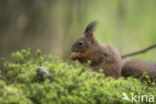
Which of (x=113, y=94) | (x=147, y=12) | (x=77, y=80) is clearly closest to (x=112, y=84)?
(x=113, y=94)

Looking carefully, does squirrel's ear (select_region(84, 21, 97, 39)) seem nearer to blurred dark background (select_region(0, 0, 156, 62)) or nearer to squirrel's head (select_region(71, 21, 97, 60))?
squirrel's head (select_region(71, 21, 97, 60))

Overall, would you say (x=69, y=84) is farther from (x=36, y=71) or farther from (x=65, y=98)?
(x=36, y=71)

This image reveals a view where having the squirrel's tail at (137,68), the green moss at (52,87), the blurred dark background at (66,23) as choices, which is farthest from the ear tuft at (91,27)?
the green moss at (52,87)

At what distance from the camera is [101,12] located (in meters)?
7.36

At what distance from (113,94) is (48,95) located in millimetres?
483

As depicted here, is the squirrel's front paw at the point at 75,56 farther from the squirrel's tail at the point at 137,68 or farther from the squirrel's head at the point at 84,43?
the squirrel's tail at the point at 137,68

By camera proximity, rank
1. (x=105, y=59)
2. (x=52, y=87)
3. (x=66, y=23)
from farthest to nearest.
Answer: (x=66, y=23) → (x=105, y=59) → (x=52, y=87)

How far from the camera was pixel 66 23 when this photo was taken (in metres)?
5.68

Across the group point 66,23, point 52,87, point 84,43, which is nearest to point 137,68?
point 84,43

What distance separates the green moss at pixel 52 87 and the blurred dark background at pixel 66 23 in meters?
1.85

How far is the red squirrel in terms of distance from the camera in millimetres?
3173

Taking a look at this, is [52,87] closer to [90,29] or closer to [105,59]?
[105,59]

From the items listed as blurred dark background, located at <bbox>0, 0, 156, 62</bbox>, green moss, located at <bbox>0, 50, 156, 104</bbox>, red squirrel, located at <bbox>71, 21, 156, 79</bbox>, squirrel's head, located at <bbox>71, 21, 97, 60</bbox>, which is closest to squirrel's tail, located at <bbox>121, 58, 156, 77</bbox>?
red squirrel, located at <bbox>71, 21, 156, 79</bbox>

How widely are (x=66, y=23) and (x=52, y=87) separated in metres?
4.26
